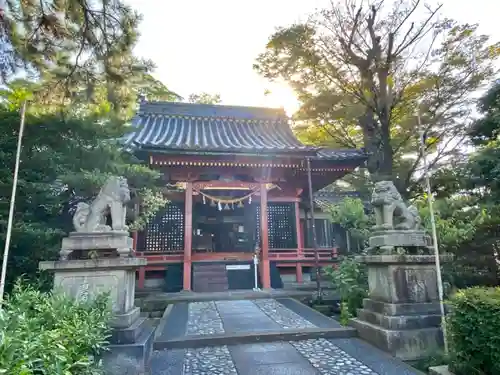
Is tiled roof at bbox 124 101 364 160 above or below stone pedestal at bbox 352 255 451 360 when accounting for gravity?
above

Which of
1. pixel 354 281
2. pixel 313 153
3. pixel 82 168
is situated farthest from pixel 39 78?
pixel 313 153

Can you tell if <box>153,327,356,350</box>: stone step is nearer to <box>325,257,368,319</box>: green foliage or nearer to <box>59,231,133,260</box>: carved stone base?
<box>325,257,368,319</box>: green foliage

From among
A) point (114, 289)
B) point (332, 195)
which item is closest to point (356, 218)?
point (114, 289)

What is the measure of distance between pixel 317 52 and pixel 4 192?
7.68m

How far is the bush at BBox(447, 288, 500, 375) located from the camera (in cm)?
252

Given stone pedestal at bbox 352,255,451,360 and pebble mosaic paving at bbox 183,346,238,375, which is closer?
pebble mosaic paving at bbox 183,346,238,375

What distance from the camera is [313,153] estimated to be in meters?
9.30

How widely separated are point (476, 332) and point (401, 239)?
5.90 feet

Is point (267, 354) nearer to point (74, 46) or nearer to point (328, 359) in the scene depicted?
point (328, 359)

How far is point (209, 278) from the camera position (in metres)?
9.34

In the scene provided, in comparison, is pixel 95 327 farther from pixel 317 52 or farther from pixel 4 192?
pixel 317 52

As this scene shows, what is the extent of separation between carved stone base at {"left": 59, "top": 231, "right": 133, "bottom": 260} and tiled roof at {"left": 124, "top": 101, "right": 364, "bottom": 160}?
672cm

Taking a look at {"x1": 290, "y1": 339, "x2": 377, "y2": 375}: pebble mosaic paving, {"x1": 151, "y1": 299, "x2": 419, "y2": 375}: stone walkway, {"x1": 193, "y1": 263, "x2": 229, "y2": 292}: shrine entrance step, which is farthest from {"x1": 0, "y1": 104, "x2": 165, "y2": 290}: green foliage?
{"x1": 193, "y1": 263, "x2": 229, "y2": 292}: shrine entrance step

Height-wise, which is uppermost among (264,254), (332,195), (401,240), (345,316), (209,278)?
(332,195)
